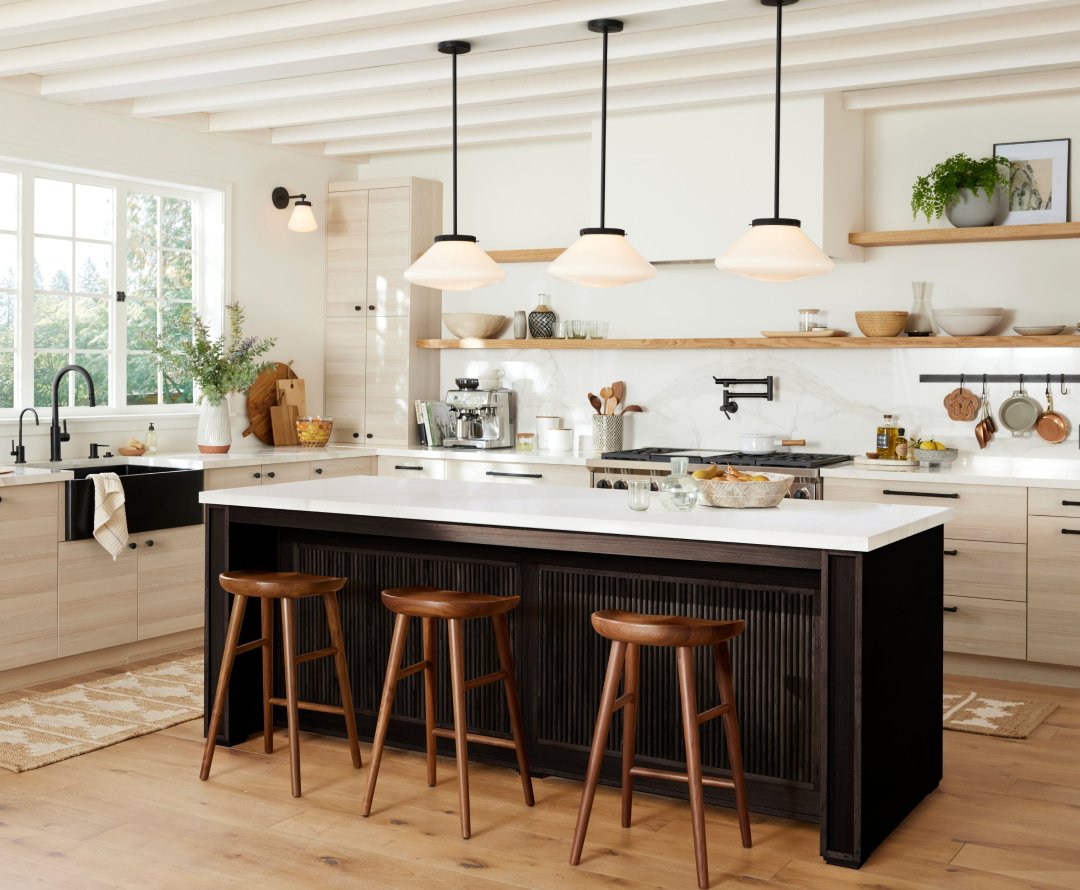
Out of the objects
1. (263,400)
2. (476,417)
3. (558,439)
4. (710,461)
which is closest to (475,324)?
(476,417)

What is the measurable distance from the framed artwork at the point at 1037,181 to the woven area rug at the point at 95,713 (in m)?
4.44

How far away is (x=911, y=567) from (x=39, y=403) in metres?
4.39

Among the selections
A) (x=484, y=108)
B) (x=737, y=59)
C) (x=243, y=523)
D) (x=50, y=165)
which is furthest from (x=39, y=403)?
(x=737, y=59)

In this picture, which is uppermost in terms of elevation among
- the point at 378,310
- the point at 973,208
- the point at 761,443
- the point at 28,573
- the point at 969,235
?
the point at 973,208

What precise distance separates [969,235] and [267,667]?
3.86 metres

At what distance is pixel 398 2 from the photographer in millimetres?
4449

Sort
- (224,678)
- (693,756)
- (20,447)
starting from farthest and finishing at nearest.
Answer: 1. (20,447)
2. (224,678)
3. (693,756)

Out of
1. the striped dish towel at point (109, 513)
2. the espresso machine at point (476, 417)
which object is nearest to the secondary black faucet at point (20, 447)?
the striped dish towel at point (109, 513)

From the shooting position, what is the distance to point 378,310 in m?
7.41

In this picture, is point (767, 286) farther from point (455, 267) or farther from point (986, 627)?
point (455, 267)

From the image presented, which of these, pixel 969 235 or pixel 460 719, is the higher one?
pixel 969 235

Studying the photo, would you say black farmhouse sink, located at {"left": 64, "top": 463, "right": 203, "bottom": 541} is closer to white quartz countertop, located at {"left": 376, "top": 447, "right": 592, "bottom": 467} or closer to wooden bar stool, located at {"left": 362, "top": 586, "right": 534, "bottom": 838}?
white quartz countertop, located at {"left": 376, "top": 447, "right": 592, "bottom": 467}

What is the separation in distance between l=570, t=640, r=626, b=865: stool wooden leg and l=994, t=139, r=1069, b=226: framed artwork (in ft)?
12.1

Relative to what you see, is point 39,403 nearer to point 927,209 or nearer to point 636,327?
point 636,327
